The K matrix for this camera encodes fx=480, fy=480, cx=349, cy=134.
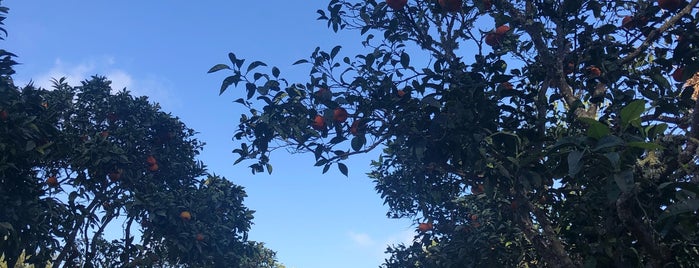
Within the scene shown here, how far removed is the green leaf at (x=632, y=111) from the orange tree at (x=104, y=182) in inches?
289

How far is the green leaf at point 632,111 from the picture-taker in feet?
7.49

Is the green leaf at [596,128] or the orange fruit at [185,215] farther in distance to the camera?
the orange fruit at [185,215]

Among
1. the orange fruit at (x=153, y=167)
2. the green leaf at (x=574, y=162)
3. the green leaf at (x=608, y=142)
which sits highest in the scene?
the orange fruit at (x=153, y=167)

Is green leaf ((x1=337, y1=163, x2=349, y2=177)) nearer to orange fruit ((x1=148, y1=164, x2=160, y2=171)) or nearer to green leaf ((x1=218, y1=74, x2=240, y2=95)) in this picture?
green leaf ((x1=218, y1=74, x2=240, y2=95))

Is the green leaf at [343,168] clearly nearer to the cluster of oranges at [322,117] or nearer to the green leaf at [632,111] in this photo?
the cluster of oranges at [322,117]

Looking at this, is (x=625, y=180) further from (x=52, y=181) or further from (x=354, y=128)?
(x=52, y=181)

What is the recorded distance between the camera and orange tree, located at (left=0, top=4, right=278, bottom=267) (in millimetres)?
7609

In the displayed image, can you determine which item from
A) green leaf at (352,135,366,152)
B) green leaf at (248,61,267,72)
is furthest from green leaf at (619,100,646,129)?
green leaf at (248,61,267,72)

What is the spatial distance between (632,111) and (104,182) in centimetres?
1004

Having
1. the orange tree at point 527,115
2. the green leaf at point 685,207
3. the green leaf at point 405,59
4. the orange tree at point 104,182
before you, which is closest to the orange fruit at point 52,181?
the orange tree at point 104,182

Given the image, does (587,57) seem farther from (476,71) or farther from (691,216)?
(691,216)

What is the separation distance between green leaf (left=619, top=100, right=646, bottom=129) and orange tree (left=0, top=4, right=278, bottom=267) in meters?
7.34

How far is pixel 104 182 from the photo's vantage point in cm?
995

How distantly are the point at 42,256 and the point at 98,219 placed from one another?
1.72 m
